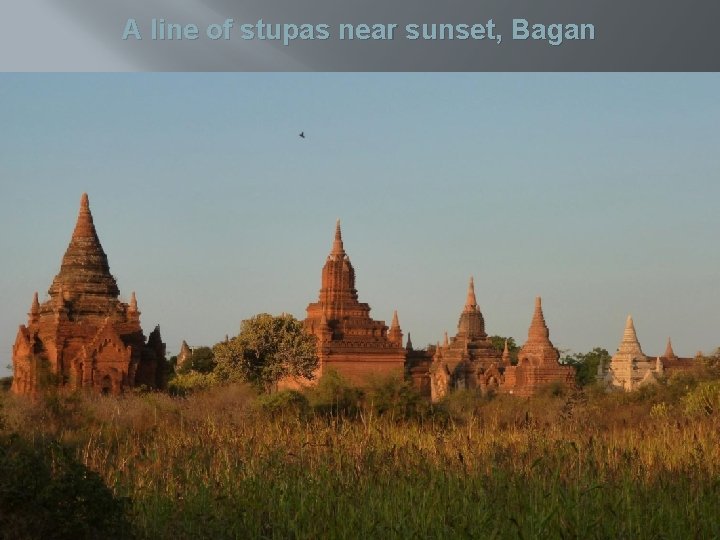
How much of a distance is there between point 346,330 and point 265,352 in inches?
407

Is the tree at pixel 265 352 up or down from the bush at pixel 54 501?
up

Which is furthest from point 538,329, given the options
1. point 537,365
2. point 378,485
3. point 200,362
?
point 378,485

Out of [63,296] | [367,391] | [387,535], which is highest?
[63,296]

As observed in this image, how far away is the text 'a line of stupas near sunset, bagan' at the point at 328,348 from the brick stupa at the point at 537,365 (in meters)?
0.05

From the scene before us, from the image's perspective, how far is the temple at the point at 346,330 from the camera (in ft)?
181

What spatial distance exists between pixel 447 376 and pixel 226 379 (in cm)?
1754

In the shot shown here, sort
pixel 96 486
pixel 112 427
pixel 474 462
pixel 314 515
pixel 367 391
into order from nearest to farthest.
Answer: pixel 96 486, pixel 314 515, pixel 474 462, pixel 112 427, pixel 367 391

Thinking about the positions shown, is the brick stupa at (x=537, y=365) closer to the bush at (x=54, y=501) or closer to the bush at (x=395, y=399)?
the bush at (x=395, y=399)

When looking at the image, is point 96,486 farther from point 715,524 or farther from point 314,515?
point 715,524

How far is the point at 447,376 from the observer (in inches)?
2382

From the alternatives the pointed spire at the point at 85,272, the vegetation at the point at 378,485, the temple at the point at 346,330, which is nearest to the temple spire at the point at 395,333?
the temple at the point at 346,330

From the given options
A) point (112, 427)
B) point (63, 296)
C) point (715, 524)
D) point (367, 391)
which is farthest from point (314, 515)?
point (63, 296)

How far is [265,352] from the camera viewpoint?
1861 inches

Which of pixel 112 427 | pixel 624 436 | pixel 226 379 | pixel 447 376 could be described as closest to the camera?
pixel 624 436
